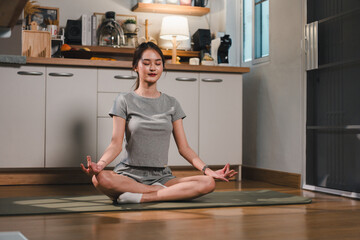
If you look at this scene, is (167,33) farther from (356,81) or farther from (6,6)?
(6,6)

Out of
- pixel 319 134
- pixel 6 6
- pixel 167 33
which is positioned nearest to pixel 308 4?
pixel 319 134

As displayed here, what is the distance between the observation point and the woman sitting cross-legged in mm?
2678

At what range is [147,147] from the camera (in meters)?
2.77

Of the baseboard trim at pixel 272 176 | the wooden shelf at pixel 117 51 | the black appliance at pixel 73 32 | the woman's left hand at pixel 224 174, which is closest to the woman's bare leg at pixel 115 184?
the woman's left hand at pixel 224 174

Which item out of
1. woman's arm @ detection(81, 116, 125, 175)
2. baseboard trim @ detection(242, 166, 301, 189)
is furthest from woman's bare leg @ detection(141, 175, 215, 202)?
Answer: baseboard trim @ detection(242, 166, 301, 189)

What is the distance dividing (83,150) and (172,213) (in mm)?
1678

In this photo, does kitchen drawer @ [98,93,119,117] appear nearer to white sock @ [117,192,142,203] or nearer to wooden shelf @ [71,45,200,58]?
wooden shelf @ [71,45,200,58]

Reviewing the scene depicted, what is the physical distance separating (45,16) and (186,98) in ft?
5.25

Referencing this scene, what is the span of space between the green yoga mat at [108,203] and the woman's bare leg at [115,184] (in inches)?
3.0

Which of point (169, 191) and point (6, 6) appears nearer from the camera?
point (6, 6)

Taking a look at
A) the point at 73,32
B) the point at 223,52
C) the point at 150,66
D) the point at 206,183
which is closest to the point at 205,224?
the point at 206,183

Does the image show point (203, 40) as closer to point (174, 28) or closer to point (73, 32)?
point (174, 28)

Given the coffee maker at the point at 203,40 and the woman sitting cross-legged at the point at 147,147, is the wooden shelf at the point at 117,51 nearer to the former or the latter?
the coffee maker at the point at 203,40

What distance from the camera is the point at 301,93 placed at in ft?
12.4
